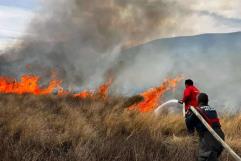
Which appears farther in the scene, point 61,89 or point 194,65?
point 194,65

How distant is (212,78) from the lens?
28641mm

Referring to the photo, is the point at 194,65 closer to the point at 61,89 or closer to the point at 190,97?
the point at 61,89

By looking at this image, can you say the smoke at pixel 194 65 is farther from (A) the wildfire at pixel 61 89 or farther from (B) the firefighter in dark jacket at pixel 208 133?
(B) the firefighter in dark jacket at pixel 208 133

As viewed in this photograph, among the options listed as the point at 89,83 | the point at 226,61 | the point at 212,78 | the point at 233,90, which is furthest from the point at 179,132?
the point at 89,83

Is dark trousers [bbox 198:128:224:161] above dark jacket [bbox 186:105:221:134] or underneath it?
underneath

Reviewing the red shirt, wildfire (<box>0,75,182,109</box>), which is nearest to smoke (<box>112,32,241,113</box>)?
wildfire (<box>0,75,182,109</box>)

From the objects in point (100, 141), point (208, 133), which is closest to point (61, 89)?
point (100, 141)

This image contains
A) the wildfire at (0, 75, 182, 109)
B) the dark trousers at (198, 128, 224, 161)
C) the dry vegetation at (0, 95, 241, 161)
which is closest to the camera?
the dry vegetation at (0, 95, 241, 161)

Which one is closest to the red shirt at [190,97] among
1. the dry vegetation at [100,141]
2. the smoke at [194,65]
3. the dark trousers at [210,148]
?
the dry vegetation at [100,141]

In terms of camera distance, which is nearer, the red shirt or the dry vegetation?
the dry vegetation

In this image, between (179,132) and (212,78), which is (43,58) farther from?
(179,132)

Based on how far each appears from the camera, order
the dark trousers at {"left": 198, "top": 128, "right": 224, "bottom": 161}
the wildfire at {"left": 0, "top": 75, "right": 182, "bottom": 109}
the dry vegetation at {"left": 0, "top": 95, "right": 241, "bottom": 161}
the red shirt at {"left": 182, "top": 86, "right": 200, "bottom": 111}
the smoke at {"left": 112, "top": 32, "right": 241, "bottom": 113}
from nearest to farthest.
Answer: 1. the dry vegetation at {"left": 0, "top": 95, "right": 241, "bottom": 161}
2. the dark trousers at {"left": 198, "top": 128, "right": 224, "bottom": 161}
3. the red shirt at {"left": 182, "top": 86, "right": 200, "bottom": 111}
4. the wildfire at {"left": 0, "top": 75, "right": 182, "bottom": 109}
5. the smoke at {"left": 112, "top": 32, "right": 241, "bottom": 113}

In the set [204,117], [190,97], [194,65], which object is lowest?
[204,117]

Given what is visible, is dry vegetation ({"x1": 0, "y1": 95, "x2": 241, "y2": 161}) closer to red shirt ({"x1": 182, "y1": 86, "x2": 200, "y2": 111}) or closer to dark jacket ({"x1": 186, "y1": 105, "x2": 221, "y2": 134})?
dark jacket ({"x1": 186, "y1": 105, "x2": 221, "y2": 134})
